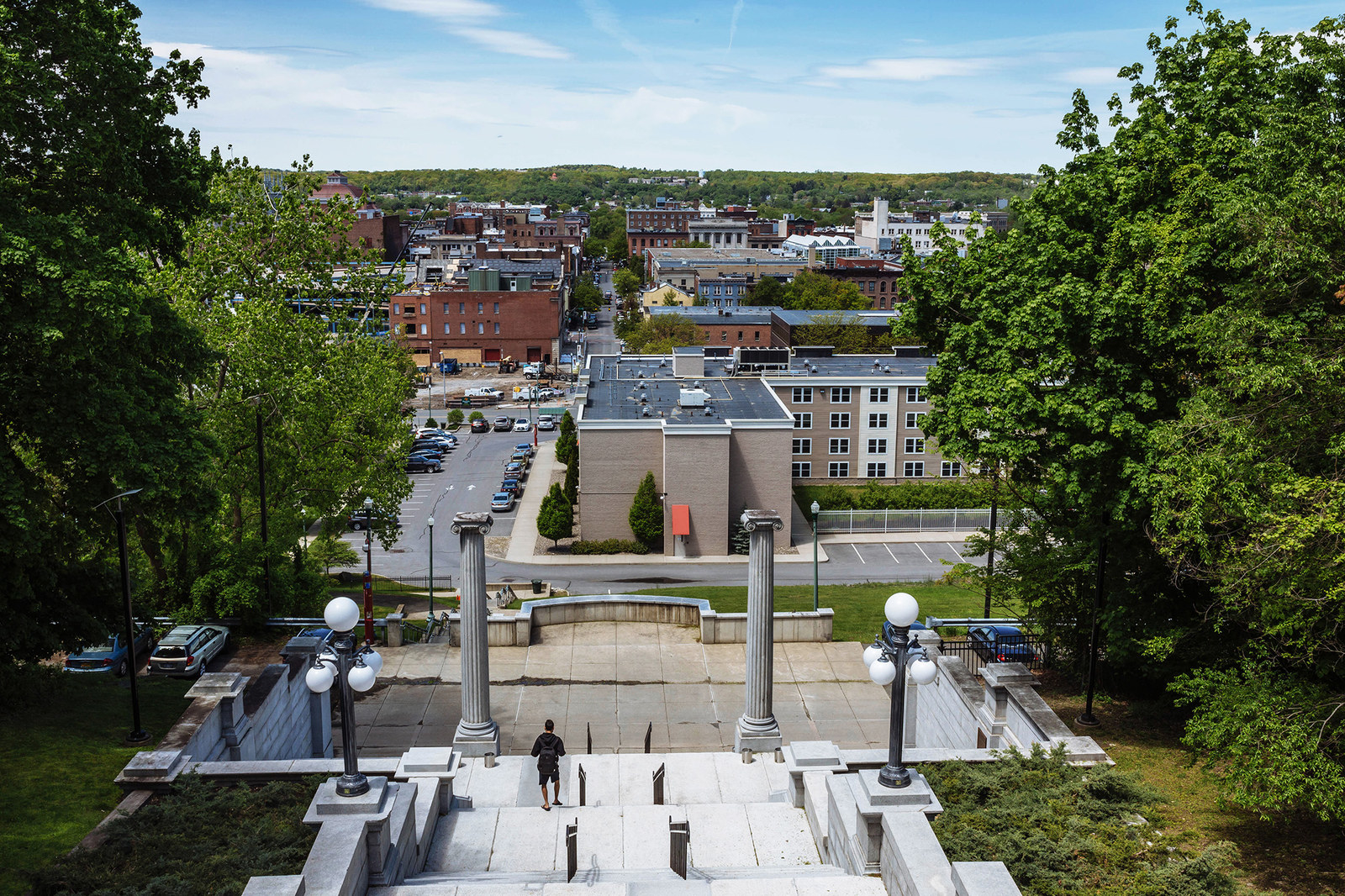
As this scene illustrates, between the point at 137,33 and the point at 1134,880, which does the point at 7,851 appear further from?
the point at 137,33

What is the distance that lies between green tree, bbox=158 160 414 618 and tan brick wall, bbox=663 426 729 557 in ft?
57.4

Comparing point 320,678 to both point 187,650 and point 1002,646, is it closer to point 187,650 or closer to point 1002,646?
point 187,650

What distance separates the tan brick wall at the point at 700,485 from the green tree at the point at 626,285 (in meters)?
102

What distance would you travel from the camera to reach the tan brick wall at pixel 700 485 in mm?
54219

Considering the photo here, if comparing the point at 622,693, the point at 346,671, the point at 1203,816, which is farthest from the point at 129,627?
the point at 1203,816

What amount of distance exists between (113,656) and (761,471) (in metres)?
35.4

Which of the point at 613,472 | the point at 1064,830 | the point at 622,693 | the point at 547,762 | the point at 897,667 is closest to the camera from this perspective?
the point at 897,667

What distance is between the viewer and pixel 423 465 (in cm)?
7544

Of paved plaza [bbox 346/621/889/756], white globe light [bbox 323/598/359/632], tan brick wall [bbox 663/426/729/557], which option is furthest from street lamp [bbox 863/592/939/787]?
tan brick wall [bbox 663/426/729/557]

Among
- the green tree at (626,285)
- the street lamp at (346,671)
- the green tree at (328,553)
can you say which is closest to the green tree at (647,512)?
the green tree at (328,553)

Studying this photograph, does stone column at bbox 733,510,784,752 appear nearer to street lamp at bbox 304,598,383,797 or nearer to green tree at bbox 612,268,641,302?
street lamp at bbox 304,598,383,797

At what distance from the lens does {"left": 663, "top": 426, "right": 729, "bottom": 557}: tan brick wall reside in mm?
54219

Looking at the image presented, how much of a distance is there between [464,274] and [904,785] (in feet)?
417

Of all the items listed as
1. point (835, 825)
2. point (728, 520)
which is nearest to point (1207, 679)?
point (835, 825)
